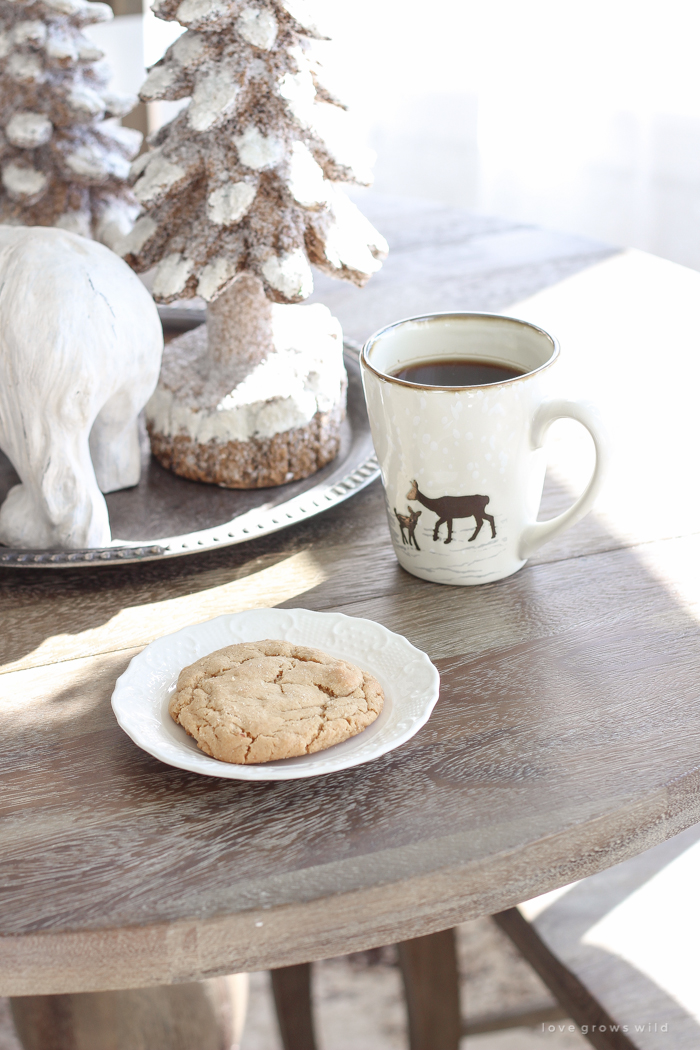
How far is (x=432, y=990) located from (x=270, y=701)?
0.79 meters

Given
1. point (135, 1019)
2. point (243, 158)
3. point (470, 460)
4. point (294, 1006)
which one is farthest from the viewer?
point (294, 1006)


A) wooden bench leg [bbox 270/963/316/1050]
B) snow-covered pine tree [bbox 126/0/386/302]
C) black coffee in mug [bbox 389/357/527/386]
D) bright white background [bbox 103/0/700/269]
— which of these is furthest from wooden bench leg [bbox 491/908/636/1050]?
bright white background [bbox 103/0/700/269]

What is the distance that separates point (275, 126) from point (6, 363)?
0.28 metres

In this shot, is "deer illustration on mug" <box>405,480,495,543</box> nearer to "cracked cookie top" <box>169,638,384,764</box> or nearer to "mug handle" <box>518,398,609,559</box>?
"mug handle" <box>518,398,609,559</box>

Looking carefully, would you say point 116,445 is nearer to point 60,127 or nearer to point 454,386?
point 454,386

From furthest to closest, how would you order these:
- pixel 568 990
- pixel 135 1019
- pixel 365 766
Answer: pixel 135 1019 → pixel 568 990 → pixel 365 766

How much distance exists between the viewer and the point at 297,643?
0.57 metres

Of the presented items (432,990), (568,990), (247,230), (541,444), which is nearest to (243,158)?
(247,230)

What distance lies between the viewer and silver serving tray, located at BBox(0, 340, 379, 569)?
66cm

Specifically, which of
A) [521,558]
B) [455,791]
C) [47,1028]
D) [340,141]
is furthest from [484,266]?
[47,1028]

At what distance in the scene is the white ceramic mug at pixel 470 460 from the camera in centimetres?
61

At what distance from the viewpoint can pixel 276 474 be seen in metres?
0.78

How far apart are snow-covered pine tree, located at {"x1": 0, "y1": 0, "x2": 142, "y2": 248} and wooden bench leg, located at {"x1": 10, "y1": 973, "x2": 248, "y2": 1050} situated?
2.55ft

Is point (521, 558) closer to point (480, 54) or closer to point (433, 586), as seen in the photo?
point (433, 586)
